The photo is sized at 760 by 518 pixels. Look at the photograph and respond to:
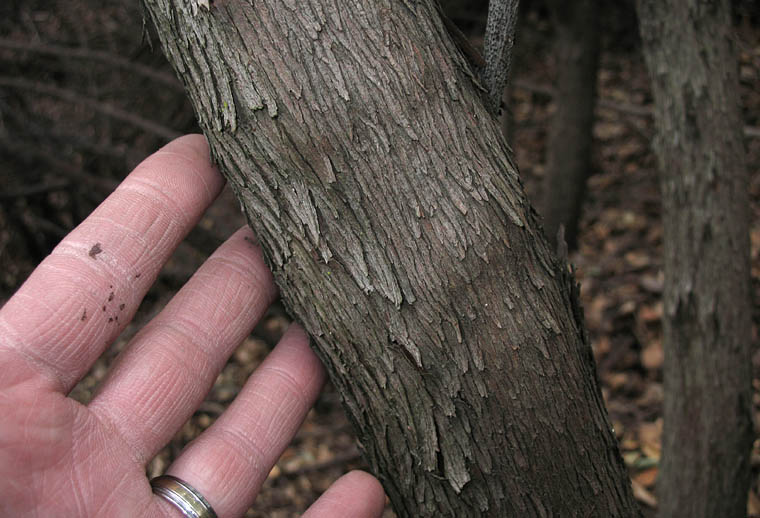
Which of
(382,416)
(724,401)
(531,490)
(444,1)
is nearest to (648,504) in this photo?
(724,401)

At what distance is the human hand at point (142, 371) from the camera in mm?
1250

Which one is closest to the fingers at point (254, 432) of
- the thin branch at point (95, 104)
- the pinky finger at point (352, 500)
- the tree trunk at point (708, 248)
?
the pinky finger at point (352, 500)

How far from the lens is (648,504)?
2.45m

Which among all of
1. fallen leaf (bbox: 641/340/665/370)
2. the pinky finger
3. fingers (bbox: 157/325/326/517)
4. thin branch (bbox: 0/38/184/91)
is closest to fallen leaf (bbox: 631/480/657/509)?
fallen leaf (bbox: 641/340/665/370)

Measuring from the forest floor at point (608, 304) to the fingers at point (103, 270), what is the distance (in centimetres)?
127

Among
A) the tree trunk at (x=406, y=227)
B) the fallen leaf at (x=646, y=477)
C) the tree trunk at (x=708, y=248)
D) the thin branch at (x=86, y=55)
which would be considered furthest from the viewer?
the thin branch at (x=86, y=55)

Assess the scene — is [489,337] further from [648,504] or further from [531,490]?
[648,504]

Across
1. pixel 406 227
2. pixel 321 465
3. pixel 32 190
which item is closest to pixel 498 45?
pixel 406 227

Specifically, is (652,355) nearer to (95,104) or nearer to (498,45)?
(498,45)

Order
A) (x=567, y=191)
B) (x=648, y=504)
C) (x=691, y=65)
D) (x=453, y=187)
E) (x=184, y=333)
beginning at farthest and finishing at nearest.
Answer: (x=567, y=191) → (x=648, y=504) → (x=691, y=65) → (x=184, y=333) → (x=453, y=187)

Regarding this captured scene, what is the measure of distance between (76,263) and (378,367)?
68cm

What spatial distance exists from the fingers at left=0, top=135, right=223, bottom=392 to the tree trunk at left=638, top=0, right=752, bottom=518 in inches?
49.1

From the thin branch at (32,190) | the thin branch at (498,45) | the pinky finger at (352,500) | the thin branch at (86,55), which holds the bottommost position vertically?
the pinky finger at (352,500)

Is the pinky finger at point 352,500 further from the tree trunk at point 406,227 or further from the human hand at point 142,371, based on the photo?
the tree trunk at point 406,227
